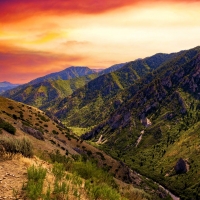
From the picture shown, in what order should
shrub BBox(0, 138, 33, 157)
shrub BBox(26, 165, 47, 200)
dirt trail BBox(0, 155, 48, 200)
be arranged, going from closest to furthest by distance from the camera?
1. shrub BBox(26, 165, 47, 200)
2. dirt trail BBox(0, 155, 48, 200)
3. shrub BBox(0, 138, 33, 157)

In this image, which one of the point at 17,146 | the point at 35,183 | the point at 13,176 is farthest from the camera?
the point at 17,146

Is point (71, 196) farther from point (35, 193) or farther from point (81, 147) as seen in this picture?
point (81, 147)

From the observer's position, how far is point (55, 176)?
1559cm

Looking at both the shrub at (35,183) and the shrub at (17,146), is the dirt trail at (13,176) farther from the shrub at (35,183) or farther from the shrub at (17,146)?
the shrub at (17,146)

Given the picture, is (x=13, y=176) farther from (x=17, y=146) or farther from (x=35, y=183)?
(x=17, y=146)

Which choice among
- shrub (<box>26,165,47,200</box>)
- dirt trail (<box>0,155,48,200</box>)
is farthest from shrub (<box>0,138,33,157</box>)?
shrub (<box>26,165,47,200</box>)

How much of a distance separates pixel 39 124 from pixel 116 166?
4022 cm

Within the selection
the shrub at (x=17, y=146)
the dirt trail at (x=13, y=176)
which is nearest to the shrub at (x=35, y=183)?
the dirt trail at (x=13, y=176)

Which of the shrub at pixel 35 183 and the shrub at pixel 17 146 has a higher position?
the shrub at pixel 17 146

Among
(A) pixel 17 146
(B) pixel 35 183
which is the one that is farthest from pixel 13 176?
(A) pixel 17 146

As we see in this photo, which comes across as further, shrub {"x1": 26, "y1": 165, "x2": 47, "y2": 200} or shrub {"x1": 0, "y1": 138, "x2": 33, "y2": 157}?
shrub {"x1": 0, "y1": 138, "x2": 33, "y2": 157}

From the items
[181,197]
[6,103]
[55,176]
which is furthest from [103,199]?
[181,197]

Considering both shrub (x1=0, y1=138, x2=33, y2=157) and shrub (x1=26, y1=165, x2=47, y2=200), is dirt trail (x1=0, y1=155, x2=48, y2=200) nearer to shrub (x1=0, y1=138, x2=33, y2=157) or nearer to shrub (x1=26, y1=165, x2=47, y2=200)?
shrub (x1=26, y1=165, x2=47, y2=200)

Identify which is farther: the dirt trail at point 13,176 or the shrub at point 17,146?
the shrub at point 17,146
